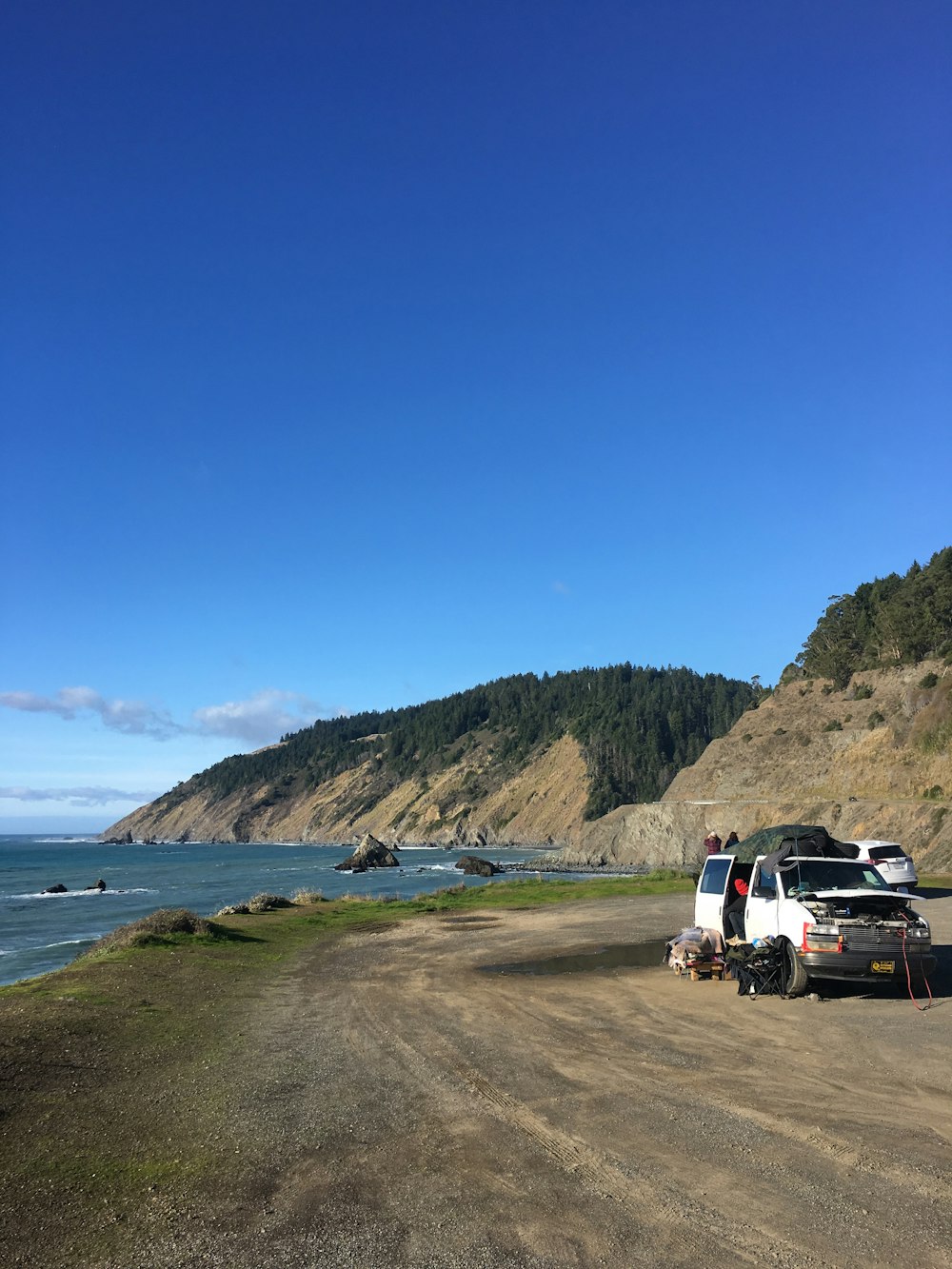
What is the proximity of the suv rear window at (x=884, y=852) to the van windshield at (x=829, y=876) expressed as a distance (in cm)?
1528

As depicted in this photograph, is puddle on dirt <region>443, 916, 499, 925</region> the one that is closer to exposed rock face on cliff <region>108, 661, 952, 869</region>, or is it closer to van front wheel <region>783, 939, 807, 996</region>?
van front wheel <region>783, 939, 807, 996</region>

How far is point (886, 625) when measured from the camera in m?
81.2

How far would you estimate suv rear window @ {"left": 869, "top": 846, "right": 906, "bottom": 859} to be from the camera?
28.2 m

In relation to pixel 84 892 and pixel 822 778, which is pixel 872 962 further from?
pixel 84 892

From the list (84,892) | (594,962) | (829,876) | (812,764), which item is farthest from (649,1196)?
(812,764)

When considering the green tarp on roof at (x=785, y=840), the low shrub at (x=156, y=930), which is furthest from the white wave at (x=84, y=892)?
the green tarp on roof at (x=785, y=840)

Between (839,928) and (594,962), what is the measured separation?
272 inches

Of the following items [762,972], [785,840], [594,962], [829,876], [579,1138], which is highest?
[785,840]

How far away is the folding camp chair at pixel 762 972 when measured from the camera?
13.4 metres

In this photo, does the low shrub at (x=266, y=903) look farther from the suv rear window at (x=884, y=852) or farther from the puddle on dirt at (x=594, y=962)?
the suv rear window at (x=884, y=852)

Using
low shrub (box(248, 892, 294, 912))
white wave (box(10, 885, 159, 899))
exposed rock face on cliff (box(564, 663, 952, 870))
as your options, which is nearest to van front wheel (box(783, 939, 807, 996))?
low shrub (box(248, 892, 294, 912))

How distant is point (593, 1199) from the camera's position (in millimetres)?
Result: 5719

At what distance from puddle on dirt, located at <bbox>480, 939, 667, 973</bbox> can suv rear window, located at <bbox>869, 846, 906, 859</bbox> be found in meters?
11.6

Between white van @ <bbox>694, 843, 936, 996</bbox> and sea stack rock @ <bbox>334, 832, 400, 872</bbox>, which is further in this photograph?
sea stack rock @ <bbox>334, 832, 400, 872</bbox>
